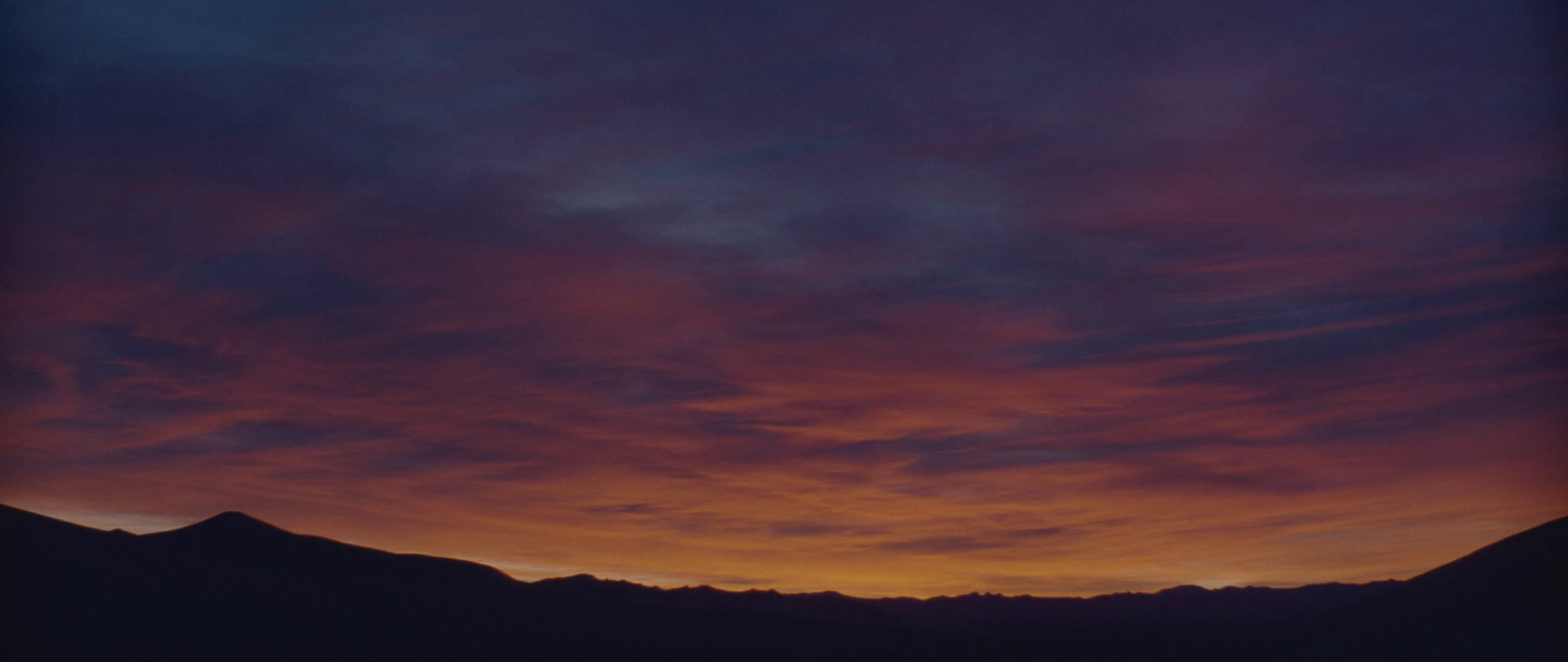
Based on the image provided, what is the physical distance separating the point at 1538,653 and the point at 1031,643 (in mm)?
15352

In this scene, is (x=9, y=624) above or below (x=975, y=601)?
below

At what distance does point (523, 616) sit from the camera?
34.2 metres

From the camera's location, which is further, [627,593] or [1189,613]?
[1189,613]

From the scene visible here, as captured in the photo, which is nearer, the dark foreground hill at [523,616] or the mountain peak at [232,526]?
the dark foreground hill at [523,616]

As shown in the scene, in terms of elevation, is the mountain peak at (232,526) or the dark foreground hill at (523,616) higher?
the mountain peak at (232,526)

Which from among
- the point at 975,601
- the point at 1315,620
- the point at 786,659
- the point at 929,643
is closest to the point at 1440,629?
the point at 1315,620

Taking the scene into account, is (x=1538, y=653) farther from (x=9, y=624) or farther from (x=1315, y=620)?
A: (x=9, y=624)

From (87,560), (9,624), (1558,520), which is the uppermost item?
(1558,520)

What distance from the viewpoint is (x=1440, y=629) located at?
1524 inches

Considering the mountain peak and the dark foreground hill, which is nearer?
the dark foreground hill

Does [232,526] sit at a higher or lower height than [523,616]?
higher

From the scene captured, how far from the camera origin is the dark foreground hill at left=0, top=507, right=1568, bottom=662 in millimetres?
25531

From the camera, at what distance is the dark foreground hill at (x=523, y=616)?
25531 millimetres

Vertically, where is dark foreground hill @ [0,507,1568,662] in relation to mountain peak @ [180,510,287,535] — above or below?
below
